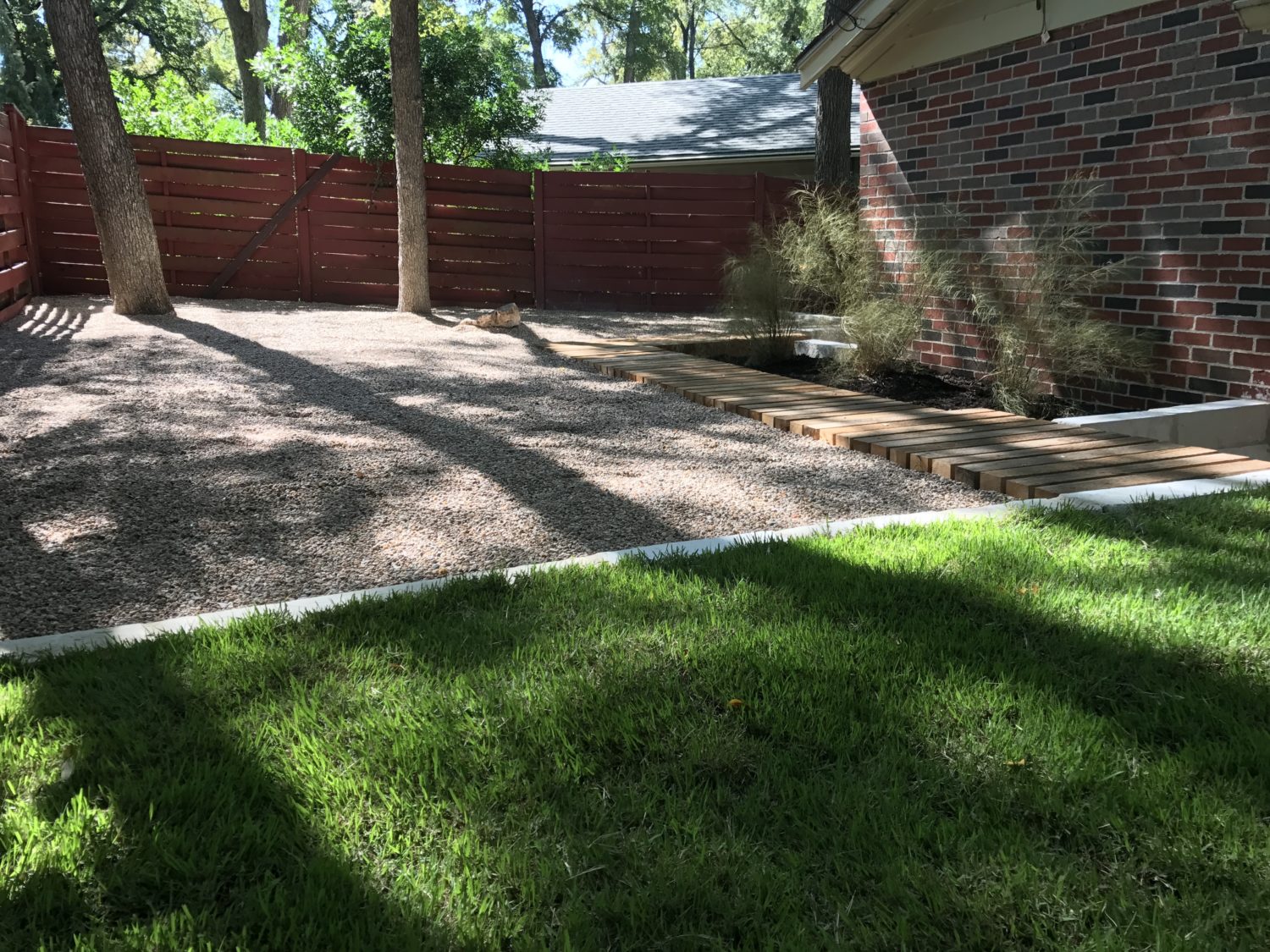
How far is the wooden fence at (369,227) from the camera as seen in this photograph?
10172 mm

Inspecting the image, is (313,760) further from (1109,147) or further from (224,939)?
(1109,147)

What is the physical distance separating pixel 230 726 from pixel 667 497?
2.07 m

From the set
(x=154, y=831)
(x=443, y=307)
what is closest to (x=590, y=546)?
(x=154, y=831)

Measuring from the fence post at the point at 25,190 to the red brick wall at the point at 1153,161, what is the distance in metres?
8.74

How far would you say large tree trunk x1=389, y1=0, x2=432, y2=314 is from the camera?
9586 millimetres

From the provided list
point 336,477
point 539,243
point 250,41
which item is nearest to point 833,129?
point 539,243

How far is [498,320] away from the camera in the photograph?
9.26 m

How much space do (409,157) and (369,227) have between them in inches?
68.7

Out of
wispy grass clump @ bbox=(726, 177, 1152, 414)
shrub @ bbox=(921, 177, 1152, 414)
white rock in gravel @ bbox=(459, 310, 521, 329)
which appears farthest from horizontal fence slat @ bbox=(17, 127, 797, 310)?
shrub @ bbox=(921, 177, 1152, 414)

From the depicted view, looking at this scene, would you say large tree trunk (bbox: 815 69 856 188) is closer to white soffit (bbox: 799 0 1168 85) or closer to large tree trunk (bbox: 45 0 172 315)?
white soffit (bbox: 799 0 1168 85)

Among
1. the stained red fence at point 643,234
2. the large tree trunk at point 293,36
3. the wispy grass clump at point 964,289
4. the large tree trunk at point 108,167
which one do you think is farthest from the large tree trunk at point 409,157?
the large tree trunk at point 293,36

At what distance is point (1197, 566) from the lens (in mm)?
2785

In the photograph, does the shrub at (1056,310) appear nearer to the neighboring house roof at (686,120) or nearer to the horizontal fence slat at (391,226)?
the horizontal fence slat at (391,226)

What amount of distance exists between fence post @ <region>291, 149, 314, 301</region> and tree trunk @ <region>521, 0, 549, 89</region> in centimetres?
2267
